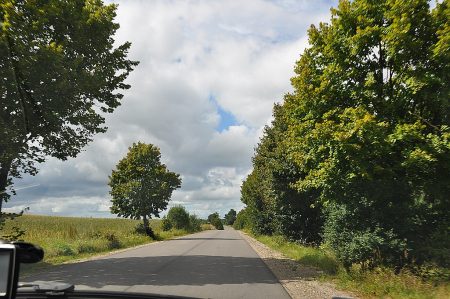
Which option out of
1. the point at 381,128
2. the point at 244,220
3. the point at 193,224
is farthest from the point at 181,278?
the point at 244,220

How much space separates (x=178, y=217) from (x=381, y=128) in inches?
2374

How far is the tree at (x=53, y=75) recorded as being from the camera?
13.9 metres

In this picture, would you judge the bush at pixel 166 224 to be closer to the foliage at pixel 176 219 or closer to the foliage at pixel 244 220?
the foliage at pixel 176 219

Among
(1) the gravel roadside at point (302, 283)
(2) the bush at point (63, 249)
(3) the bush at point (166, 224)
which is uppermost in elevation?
(3) the bush at point (166, 224)

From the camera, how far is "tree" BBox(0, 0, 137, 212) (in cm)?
1395

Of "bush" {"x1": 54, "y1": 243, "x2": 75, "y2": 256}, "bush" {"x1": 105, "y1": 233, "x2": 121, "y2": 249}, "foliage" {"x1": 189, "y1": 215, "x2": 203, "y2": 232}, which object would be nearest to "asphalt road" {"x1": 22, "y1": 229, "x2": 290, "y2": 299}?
"bush" {"x1": 54, "y1": 243, "x2": 75, "y2": 256}

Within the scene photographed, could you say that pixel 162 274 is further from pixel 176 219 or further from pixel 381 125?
pixel 176 219

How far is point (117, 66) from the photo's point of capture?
1831 cm

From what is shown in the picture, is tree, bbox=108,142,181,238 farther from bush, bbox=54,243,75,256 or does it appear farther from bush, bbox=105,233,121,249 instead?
bush, bbox=54,243,75,256

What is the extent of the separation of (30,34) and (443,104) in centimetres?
1292

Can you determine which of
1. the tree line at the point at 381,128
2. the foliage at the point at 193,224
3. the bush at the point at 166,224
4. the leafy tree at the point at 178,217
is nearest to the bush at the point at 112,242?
the tree line at the point at 381,128

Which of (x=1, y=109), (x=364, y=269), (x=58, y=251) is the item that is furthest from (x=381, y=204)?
(x=58, y=251)

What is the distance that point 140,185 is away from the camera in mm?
42906

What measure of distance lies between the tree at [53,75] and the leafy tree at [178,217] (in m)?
49.7
